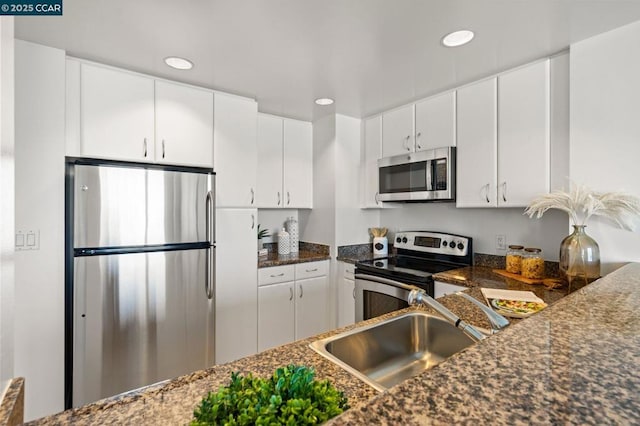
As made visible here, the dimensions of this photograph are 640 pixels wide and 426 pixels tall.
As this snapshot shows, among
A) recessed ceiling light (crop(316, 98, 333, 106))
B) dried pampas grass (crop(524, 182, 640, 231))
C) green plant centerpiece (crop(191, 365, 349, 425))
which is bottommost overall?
green plant centerpiece (crop(191, 365, 349, 425))

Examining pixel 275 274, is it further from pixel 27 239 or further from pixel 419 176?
pixel 27 239

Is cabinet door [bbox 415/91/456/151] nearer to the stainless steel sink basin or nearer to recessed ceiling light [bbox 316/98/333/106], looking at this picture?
recessed ceiling light [bbox 316/98/333/106]

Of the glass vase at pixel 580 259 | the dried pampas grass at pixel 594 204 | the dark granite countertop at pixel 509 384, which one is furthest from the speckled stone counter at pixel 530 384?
the dried pampas grass at pixel 594 204

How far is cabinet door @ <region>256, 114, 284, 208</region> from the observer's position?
3043 mm

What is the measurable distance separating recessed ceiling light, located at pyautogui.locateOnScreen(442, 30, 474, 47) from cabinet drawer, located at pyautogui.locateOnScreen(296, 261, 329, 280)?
6.77 feet

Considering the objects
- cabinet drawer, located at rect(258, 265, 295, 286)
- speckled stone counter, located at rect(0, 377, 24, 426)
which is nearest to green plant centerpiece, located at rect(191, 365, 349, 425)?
speckled stone counter, located at rect(0, 377, 24, 426)

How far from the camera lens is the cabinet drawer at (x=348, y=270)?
9.45 feet

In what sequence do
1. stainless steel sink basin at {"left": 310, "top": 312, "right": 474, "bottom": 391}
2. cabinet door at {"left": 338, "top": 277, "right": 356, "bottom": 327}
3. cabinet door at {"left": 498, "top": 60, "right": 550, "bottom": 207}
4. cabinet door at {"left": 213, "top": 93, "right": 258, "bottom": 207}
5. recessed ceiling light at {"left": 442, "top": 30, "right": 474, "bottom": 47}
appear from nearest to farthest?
stainless steel sink basin at {"left": 310, "top": 312, "right": 474, "bottom": 391} → recessed ceiling light at {"left": 442, "top": 30, "right": 474, "bottom": 47} → cabinet door at {"left": 498, "top": 60, "right": 550, "bottom": 207} → cabinet door at {"left": 213, "top": 93, "right": 258, "bottom": 207} → cabinet door at {"left": 338, "top": 277, "right": 356, "bottom": 327}

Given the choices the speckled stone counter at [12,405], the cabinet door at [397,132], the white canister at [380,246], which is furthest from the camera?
the white canister at [380,246]

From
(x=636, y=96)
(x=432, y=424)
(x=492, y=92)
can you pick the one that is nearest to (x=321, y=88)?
(x=492, y=92)

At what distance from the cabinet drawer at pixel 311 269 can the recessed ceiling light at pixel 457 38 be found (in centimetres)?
206

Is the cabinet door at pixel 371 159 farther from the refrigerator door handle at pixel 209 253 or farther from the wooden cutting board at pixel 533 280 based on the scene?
the refrigerator door handle at pixel 209 253

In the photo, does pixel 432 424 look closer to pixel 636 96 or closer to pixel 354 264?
pixel 636 96

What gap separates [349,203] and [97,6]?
7.60ft
